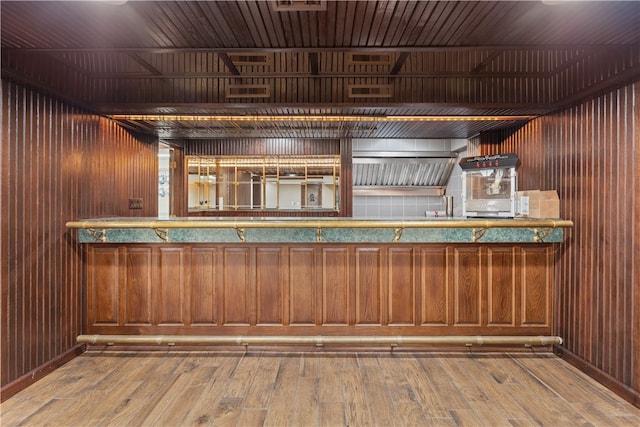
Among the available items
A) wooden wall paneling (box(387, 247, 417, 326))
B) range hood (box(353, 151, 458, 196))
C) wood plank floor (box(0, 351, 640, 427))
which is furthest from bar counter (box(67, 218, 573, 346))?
range hood (box(353, 151, 458, 196))

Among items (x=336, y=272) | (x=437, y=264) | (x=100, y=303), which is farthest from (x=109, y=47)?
(x=437, y=264)

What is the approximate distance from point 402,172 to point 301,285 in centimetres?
505

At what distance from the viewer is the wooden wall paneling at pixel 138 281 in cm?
368

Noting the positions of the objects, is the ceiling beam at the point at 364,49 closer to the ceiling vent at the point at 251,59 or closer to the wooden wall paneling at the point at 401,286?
the ceiling vent at the point at 251,59

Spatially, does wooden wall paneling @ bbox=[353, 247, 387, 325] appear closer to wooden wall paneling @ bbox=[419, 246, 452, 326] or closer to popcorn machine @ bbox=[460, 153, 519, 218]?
wooden wall paneling @ bbox=[419, 246, 452, 326]

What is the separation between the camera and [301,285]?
3666mm

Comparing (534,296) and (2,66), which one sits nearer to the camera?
(2,66)

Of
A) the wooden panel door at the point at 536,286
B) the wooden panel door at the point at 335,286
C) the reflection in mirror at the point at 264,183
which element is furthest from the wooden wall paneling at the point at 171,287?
the reflection in mirror at the point at 264,183

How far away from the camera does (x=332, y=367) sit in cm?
326

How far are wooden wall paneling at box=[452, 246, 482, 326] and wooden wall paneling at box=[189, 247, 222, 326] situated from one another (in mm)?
2479

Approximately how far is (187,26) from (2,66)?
1493mm

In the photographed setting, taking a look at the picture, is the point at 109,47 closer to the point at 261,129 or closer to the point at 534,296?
the point at 261,129

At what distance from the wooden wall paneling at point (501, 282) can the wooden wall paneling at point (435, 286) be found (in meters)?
0.41

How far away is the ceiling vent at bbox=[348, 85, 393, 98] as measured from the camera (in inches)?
156
